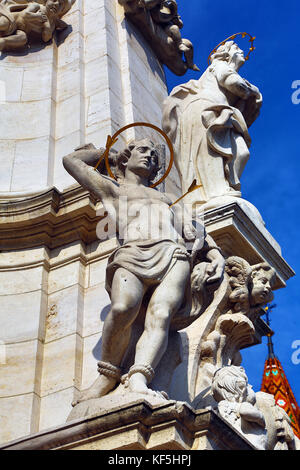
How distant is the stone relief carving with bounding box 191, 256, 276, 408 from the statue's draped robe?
3.49ft

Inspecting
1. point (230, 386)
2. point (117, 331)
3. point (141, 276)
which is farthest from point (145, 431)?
point (141, 276)

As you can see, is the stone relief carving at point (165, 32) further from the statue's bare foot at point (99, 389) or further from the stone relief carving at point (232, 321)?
the statue's bare foot at point (99, 389)

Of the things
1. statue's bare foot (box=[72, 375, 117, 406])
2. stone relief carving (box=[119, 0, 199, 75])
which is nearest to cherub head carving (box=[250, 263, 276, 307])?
statue's bare foot (box=[72, 375, 117, 406])

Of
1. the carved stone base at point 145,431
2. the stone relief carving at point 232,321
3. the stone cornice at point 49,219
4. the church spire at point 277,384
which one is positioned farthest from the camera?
the church spire at point 277,384

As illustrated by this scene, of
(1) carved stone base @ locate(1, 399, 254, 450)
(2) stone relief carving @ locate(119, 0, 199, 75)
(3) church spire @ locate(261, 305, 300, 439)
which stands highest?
(3) church spire @ locate(261, 305, 300, 439)

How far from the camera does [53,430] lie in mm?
6098

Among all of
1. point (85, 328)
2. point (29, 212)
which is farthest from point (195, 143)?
point (85, 328)

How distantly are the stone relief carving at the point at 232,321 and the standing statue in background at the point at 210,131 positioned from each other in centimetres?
103

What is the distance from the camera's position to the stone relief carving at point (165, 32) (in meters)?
11.9

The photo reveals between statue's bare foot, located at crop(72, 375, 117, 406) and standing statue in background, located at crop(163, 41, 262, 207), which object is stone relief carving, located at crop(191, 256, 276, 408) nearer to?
statue's bare foot, located at crop(72, 375, 117, 406)

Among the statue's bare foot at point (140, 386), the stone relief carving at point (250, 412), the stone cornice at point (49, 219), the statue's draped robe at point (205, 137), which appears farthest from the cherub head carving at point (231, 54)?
the statue's bare foot at point (140, 386)

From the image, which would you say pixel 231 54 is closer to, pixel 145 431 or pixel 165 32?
pixel 165 32

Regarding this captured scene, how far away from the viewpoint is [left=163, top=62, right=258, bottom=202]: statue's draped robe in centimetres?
914
